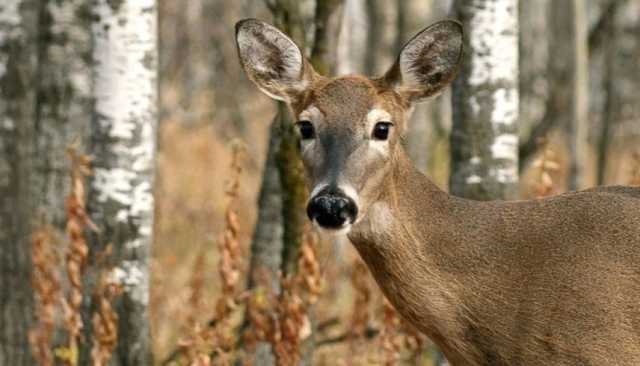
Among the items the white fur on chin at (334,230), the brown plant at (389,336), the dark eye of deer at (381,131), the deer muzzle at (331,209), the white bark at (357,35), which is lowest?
the brown plant at (389,336)

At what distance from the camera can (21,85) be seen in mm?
8875

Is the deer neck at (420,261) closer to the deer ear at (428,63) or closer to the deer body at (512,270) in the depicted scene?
the deer body at (512,270)

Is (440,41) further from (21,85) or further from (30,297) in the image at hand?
(30,297)

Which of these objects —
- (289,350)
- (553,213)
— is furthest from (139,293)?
(553,213)

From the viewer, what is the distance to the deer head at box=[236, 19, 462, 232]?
236 inches

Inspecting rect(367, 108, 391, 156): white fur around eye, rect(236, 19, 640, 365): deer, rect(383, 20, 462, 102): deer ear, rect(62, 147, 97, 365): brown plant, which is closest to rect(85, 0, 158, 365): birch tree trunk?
rect(62, 147, 97, 365): brown plant

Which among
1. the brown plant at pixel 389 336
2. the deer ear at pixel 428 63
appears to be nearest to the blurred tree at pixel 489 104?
the brown plant at pixel 389 336

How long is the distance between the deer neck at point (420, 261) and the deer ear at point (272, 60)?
84 cm

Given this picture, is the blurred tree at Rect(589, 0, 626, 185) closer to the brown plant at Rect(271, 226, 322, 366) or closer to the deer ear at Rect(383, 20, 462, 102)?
the brown plant at Rect(271, 226, 322, 366)

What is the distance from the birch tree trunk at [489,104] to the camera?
788 cm

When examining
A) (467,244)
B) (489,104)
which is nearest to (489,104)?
(489,104)

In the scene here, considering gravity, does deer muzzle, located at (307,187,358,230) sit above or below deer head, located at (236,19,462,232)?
below

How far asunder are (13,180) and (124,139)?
1.64m

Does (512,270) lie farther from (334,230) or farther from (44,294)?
(44,294)
